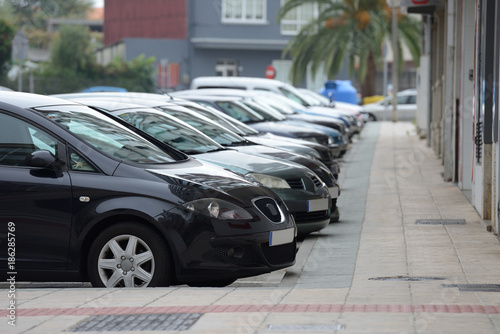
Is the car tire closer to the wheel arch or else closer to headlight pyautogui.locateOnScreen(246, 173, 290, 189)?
the wheel arch

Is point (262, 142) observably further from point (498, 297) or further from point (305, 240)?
point (498, 297)

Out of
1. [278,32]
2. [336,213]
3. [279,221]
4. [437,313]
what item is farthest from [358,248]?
[278,32]

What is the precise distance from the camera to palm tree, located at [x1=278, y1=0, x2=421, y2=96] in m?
44.0

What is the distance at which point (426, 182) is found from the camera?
59.5ft

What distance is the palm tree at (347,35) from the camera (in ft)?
144

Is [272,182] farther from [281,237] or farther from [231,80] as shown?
[231,80]

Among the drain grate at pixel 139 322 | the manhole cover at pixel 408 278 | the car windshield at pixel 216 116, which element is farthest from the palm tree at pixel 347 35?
the drain grate at pixel 139 322

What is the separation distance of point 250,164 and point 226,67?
169 feet

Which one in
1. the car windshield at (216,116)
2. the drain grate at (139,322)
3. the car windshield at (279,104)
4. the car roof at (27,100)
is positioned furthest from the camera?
the car windshield at (279,104)

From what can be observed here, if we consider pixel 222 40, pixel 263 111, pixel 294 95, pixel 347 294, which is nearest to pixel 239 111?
pixel 263 111

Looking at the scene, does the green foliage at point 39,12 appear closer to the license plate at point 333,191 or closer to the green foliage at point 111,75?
the green foliage at point 111,75

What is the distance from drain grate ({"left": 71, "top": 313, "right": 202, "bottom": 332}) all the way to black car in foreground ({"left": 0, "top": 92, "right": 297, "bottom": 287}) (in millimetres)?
1334

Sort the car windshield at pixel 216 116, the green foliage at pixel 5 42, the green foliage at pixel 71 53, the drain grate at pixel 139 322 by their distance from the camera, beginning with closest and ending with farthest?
the drain grate at pixel 139 322 < the car windshield at pixel 216 116 < the green foliage at pixel 5 42 < the green foliage at pixel 71 53

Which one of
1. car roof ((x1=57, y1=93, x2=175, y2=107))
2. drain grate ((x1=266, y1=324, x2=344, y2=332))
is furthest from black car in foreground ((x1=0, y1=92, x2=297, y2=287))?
car roof ((x1=57, y1=93, x2=175, y2=107))
